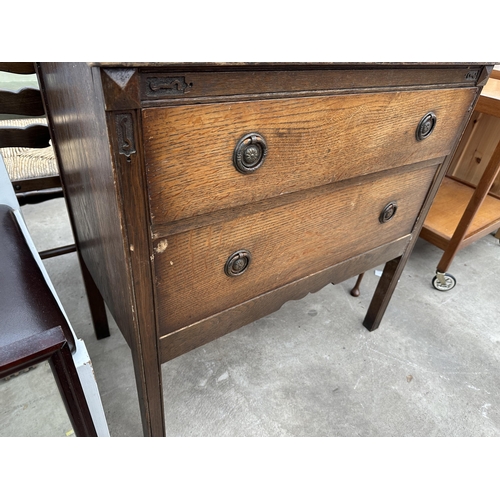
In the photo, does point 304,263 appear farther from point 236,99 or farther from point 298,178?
point 236,99

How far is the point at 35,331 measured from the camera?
624mm

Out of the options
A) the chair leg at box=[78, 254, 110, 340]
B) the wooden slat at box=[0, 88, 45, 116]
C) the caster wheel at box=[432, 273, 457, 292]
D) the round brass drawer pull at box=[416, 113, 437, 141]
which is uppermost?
the round brass drawer pull at box=[416, 113, 437, 141]

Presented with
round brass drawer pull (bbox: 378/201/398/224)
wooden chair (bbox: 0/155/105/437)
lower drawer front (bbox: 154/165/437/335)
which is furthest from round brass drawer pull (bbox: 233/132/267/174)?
round brass drawer pull (bbox: 378/201/398/224)

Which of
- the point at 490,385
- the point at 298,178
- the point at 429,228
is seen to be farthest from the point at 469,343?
the point at 298,178

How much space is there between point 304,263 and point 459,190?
1.50 meters

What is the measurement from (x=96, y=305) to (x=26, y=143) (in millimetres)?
546

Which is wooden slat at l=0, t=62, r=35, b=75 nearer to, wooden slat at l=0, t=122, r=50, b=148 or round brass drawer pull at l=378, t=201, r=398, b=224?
wooden slat at l=0, t=122, r=50, b=148

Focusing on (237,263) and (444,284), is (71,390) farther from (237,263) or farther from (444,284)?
(444,284)

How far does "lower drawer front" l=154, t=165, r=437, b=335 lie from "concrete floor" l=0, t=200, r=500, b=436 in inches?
17.3

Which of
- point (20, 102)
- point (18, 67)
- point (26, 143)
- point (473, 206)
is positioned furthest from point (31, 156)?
point (473, 206)

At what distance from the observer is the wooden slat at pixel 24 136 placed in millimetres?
1102

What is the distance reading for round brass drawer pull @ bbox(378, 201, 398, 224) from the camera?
0.96 m

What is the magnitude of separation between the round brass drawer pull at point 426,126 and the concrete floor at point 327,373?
2.65 feet

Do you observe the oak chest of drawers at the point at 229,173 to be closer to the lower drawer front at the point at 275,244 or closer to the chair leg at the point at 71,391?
the lower drawer front at the point at 275,244
